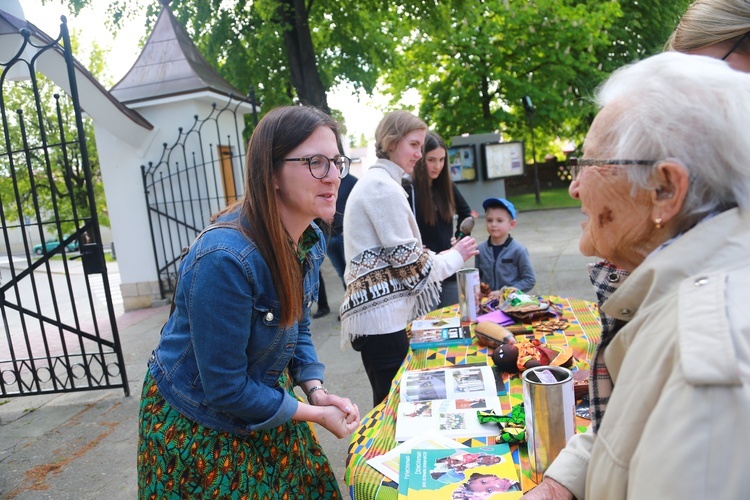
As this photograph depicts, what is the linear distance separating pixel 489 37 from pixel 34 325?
13771 millimetres

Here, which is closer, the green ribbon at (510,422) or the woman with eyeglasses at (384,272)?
the green ribbon at (510,422)

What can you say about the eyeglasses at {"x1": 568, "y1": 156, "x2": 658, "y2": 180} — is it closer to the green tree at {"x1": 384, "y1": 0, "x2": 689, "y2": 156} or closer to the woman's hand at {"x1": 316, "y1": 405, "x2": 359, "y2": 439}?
the woman's hand at {"x1": 316, "y1": 405, "x2": 359, "y2": 439}

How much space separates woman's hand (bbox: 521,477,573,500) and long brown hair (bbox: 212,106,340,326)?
2.53 ft

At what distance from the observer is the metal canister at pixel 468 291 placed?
2.76 meters

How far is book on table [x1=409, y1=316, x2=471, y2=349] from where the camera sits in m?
2.50

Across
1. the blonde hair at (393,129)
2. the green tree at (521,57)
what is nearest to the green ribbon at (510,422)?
the blonde hair at (393,129)

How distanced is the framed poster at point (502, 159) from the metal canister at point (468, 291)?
12.6 m

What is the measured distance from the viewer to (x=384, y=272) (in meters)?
2.68

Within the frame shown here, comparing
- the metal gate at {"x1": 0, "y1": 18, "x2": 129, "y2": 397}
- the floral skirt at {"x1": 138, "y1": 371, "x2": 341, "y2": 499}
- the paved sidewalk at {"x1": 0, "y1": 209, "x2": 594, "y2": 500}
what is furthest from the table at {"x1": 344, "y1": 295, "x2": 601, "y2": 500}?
the metal gate at {"x1": 0, "y1": 18, "x2": 129, "y2": 397}

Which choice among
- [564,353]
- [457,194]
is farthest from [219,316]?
[457,194]

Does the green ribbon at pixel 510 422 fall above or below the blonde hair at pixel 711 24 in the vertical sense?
below

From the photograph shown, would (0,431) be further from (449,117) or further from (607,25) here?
(607,25)

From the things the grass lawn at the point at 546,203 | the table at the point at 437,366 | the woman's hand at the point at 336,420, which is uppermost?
the woman's hand at the point at 336,420

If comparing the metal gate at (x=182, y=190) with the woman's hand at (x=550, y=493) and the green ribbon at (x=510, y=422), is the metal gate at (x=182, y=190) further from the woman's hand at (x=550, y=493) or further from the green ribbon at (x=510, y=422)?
the woman's hand at (x=550, y=493)
